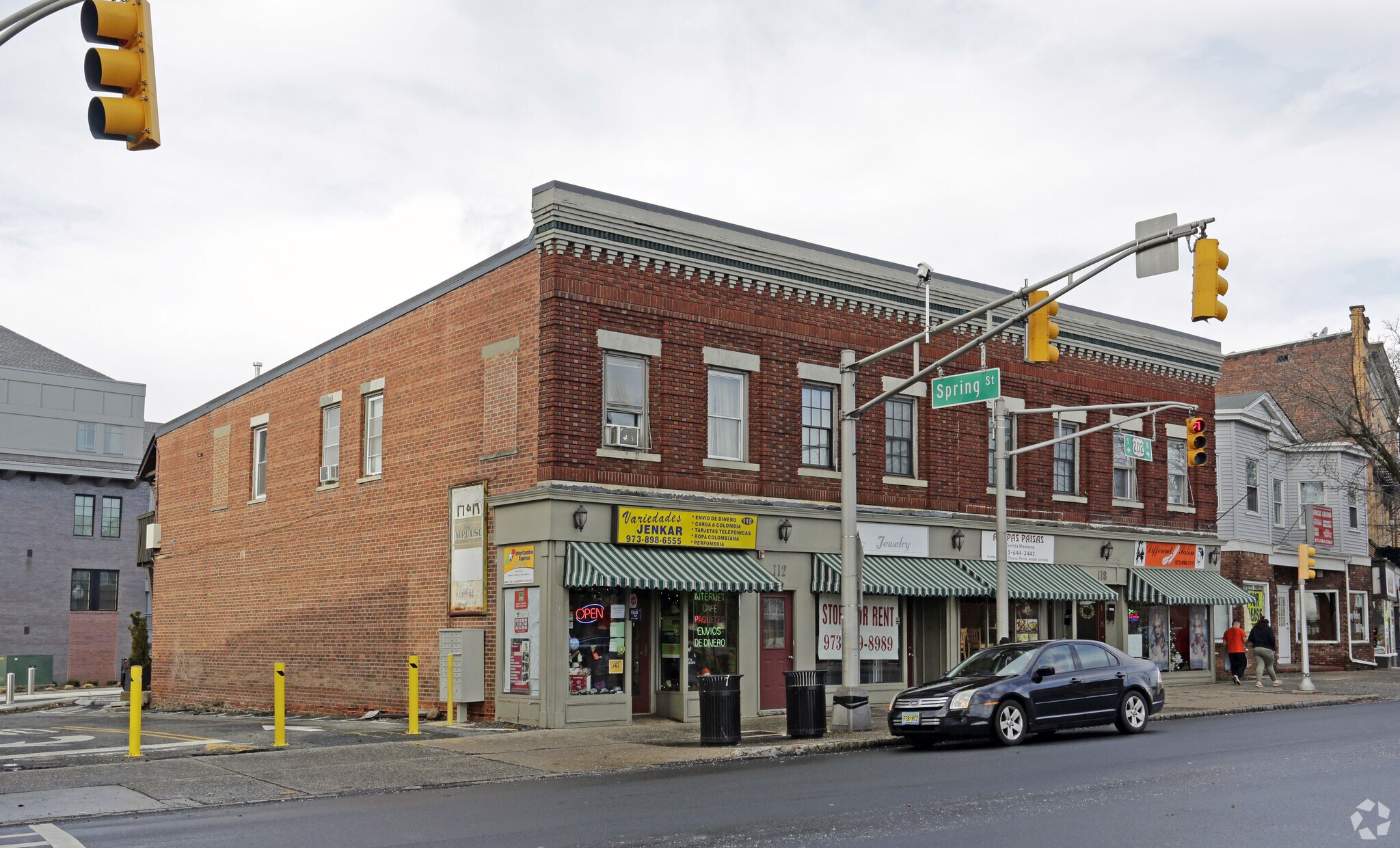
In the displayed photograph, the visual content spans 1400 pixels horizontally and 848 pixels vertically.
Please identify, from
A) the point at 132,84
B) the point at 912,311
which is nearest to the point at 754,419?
the point at 912,311

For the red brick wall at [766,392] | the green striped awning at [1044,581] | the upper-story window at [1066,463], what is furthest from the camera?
the upper-story window at [1066,463]

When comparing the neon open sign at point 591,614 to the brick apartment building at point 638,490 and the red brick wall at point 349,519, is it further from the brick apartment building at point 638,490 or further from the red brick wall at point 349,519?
the red brick wall at point 349,519

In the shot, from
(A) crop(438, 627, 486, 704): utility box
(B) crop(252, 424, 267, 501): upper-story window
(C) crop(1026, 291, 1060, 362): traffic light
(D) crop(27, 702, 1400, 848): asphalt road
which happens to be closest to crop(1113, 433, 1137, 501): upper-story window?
(D) crop(27, 702, 1400, 848): asphalt road

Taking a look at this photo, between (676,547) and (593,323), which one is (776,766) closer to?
(676,547)

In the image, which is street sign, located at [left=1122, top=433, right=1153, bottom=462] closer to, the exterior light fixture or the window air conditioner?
the exterior light fixture

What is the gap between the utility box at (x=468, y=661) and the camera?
70.9 feet

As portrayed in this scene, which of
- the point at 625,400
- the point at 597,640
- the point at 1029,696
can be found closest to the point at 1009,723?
the point at 1029,696

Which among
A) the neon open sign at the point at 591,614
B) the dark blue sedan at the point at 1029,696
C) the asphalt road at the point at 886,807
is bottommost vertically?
the asphalt road at the point at 886,807

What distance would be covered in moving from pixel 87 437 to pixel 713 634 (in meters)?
48.3

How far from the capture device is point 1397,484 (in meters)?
44.6

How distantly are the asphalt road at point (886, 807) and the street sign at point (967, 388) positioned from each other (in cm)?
513

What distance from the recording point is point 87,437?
6162 cm

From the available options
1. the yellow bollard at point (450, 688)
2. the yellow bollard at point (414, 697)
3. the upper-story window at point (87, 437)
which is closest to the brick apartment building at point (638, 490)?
the yellow bollard at point (450, 688)

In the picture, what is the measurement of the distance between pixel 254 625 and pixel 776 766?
17467 millimetres
